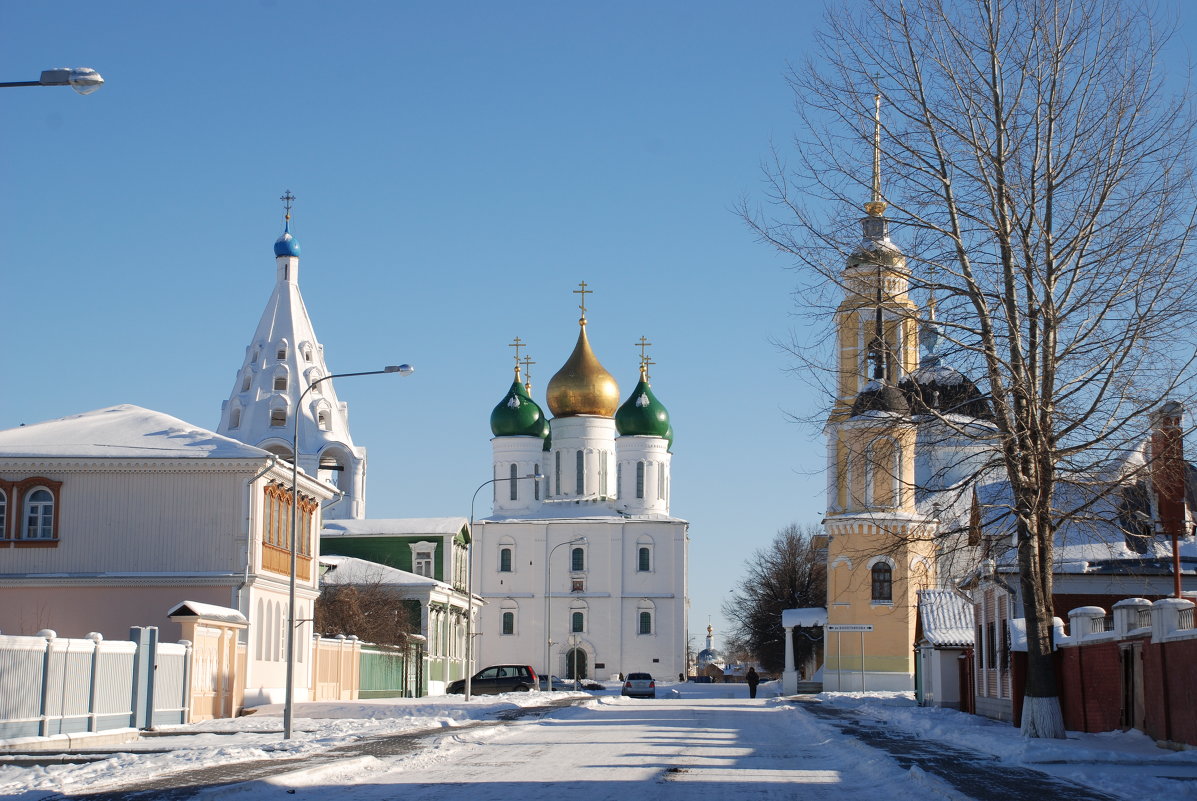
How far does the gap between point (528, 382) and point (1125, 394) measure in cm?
6520

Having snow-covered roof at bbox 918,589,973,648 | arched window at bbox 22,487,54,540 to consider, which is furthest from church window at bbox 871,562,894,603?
arched window at bbox 22,487,54,540

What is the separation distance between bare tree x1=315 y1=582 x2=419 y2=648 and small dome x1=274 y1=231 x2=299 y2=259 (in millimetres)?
15166

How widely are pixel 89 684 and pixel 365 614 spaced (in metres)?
28.6

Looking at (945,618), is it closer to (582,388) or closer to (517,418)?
(582,388)

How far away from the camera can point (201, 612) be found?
2673cm

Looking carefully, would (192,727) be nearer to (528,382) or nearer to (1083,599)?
(1083,599)

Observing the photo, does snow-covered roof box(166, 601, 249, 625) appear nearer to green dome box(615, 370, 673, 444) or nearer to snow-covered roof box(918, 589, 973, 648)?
snow-covered roof box(918, 589, 973, 648)

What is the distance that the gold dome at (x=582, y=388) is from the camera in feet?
267

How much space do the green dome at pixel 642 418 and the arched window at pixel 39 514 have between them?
51.1 meters

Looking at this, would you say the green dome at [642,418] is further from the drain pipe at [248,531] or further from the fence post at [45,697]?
the fence post at [45,697]

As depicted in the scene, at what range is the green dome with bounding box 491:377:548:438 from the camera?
83125mm

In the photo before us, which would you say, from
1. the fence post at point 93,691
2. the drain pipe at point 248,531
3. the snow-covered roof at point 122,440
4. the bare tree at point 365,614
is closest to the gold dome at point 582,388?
the bare tree at point 365,614

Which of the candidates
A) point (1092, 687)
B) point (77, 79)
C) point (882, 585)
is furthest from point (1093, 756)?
point (882, 585)

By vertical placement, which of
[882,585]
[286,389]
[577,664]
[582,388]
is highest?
[582,388]
